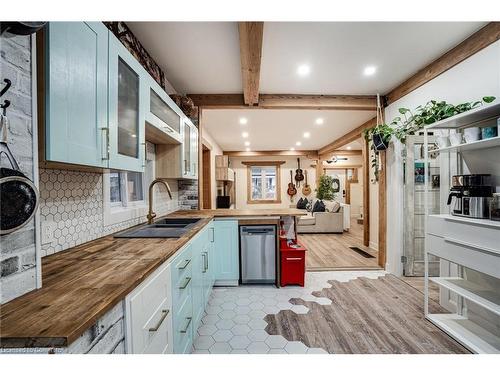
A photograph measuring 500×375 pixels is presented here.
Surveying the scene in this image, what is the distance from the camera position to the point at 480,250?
161 cm

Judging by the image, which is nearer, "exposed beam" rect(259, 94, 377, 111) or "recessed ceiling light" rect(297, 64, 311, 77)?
"recessed ceiling light" rect(297, 64, 311, 77)

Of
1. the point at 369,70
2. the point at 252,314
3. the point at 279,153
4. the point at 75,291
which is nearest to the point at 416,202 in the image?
the point at 369,70

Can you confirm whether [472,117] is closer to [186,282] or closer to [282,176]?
[186,282]

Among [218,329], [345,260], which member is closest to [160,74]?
[218,329]

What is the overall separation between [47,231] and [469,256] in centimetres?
271

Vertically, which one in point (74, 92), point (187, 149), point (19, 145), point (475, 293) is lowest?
→ point (475, 293)

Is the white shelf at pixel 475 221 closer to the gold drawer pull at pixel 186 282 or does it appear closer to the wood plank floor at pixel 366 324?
the wood plank floor at pixel 366 324

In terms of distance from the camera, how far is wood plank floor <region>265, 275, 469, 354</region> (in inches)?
69.7

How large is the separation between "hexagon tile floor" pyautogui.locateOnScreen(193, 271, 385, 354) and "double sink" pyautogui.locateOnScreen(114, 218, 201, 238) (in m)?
0.88

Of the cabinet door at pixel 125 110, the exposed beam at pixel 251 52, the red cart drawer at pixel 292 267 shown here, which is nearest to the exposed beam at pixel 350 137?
the exposed beam at pixel 251 52

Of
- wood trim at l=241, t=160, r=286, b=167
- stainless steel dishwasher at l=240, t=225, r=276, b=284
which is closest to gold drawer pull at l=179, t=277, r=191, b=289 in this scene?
stainless steel dishwasher at l=240, t=225, r=276, b=284

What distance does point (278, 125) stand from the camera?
196 inches

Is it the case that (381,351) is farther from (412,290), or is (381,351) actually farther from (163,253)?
(163,253)

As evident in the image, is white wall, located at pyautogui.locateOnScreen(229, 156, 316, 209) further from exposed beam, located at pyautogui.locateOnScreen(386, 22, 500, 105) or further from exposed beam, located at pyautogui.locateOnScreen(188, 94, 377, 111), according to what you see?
exposed beam, located at pyautogui.locateOnScreen(386, 22, 500, 105)
